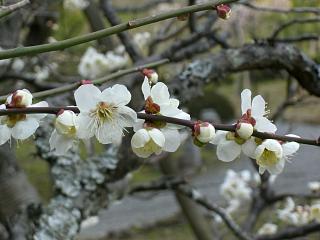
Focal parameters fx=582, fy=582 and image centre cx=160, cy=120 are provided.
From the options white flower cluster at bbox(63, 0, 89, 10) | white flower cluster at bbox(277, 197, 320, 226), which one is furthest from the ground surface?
white flower cluster at bbox(277, 197, 320, 226)

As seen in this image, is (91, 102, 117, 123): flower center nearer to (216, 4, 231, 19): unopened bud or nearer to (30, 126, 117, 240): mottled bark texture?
(216, 4, 231, 19): unopened bud

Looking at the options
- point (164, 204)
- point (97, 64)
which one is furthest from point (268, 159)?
point (164, 204)

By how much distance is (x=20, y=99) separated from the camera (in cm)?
62

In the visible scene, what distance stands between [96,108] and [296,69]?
837 millimetres

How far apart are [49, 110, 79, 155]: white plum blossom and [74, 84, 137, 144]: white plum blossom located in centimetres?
1

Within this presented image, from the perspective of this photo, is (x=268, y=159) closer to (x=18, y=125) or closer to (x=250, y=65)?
(x=18, y=125)

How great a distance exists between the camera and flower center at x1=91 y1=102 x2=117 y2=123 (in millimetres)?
633

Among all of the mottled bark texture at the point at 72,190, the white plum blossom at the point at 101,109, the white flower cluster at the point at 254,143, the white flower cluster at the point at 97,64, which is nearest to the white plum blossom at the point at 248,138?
the white flower cluster at the point at 254,143

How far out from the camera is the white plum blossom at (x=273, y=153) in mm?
656

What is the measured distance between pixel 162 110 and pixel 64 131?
11 cm

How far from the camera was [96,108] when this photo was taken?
2.07 feet

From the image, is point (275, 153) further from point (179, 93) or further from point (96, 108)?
point (179, 93)

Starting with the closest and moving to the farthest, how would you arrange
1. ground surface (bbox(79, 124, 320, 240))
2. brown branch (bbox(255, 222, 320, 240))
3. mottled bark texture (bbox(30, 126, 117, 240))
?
mottled bark texture (bbox(30, 126, 117, 240)), brown branch (bbox(255, 222, 320, 240)), ground surface (bbox(79, 124, 320, 240))

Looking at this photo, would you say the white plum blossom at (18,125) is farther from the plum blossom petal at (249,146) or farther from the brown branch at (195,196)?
the brown branch at (195,196)
